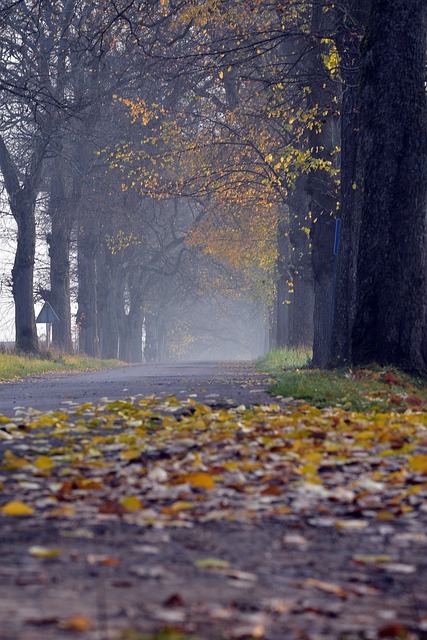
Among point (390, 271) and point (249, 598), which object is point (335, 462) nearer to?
point (249, 598)

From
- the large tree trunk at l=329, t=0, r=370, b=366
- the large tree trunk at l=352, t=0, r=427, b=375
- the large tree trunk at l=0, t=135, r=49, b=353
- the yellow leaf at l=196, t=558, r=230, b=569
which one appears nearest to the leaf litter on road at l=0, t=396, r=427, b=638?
the yellow leaf at l=196, t=558, r=230, b=569

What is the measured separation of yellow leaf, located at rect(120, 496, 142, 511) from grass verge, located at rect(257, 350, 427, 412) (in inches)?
188

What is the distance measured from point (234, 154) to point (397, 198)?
641 inches

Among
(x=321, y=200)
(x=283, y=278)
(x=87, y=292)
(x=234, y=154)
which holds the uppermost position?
(x=234, y=154)

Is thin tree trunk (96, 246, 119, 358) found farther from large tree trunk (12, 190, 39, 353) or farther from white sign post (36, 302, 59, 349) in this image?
large tree trunk (12, 190, 39, 353)

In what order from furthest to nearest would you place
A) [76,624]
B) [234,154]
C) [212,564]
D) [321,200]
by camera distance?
[234,154] → [321,200] → [212,564] → [76,624]

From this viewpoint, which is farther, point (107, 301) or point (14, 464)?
point (107, 301)

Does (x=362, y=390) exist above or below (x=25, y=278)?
below

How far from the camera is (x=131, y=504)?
498cm

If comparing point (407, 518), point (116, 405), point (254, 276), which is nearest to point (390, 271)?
point (116, 405)

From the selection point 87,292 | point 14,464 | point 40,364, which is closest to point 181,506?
point 14,464

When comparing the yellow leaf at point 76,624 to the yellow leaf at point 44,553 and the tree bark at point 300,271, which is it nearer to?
the yellow leaf at point 44,553

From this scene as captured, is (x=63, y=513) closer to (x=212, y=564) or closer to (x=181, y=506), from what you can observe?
(x=181, y=506)

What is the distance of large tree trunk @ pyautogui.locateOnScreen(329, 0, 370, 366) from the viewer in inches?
659
